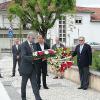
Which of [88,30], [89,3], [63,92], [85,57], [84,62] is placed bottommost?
[63,92]

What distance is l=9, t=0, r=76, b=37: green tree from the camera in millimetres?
43875

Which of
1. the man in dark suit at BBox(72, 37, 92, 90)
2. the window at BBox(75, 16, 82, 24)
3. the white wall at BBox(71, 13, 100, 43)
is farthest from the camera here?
the window at BBox(75, 16, 82, 24)

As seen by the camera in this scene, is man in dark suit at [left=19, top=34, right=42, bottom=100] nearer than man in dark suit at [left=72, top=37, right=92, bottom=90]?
Yes

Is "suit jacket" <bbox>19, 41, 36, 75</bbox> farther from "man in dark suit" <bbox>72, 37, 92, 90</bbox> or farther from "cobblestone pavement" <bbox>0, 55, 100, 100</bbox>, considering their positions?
"man in dark suit" <bbox>72, 37, 92, 90</bbox>

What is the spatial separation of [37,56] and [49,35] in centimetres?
6198

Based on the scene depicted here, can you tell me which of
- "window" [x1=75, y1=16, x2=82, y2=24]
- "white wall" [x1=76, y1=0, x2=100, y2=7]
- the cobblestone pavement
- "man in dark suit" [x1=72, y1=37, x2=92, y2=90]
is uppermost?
"white wall" [x1=76, y1=0, x2=100, y2=7]

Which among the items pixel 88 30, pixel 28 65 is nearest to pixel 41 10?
pixel 28 65

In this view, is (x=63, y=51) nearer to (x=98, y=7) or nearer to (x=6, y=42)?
(x=6, y=42)

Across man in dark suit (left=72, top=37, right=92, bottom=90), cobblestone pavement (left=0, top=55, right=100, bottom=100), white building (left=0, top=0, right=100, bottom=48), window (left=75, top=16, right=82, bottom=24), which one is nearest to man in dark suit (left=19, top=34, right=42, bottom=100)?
cobblestone pavement (left=0, top=55, right=100, bottom=100)

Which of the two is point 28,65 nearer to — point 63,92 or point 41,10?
point 63,92

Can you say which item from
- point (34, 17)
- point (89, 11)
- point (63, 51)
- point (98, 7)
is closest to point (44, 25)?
point (34, 17)

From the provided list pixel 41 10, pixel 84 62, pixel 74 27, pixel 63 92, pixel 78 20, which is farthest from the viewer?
pixel 78 20

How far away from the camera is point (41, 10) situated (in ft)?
146

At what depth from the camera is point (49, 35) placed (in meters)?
75.2
